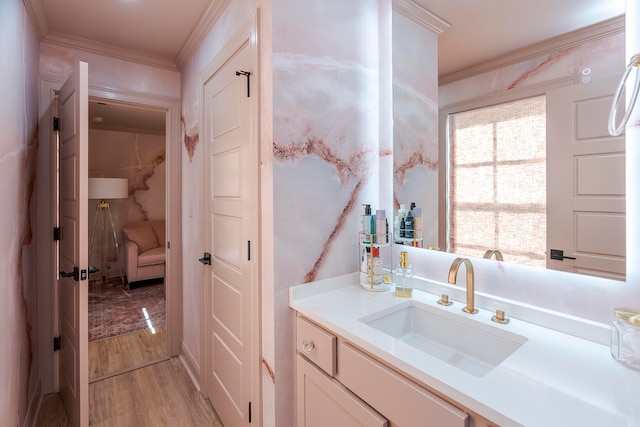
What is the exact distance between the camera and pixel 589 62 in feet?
3.20

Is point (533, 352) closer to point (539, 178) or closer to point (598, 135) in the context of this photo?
point (539, 178)

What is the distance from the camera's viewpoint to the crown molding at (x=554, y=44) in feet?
3.07

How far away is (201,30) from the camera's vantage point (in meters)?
2.05

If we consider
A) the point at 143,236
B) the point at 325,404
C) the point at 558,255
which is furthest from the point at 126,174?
the point at 558,255

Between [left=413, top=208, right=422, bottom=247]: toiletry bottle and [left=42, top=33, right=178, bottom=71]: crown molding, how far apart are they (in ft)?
7.71

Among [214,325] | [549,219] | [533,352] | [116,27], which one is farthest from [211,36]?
[533,352]

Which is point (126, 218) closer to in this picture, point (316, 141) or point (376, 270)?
point (316, 141)

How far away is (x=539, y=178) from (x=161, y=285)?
502 centimetres

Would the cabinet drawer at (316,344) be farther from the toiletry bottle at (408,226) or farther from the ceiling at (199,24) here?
the ceiling at (199,24)

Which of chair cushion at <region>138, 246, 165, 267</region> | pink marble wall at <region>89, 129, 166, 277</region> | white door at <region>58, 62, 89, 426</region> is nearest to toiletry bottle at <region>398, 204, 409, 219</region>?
white door at <region>58, 62, 89, 426</region>

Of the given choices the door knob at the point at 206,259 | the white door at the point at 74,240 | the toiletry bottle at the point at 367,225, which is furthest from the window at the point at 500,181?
the white door at the point at 74,240

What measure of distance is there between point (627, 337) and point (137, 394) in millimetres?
2646

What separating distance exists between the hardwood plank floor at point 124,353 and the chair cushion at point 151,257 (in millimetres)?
1764

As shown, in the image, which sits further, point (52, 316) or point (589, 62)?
point (52, 316)
